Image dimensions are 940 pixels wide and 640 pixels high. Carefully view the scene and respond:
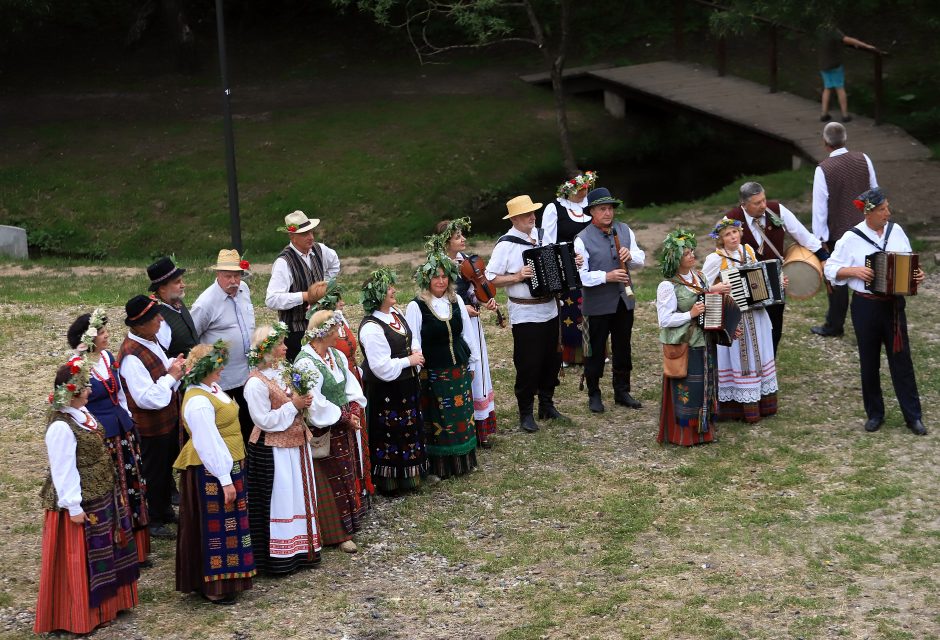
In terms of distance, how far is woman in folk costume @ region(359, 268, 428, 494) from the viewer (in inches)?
313

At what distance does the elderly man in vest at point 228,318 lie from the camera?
8086 mm

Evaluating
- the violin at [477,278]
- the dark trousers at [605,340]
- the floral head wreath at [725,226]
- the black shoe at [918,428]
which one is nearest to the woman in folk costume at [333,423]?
the violin at [477,278]

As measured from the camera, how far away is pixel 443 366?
8383mm

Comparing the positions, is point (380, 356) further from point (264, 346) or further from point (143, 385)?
point (143, 385)

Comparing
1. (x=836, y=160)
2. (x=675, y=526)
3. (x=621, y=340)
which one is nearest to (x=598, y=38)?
(x=836, y=160)

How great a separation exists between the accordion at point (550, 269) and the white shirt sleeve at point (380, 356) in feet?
5.23

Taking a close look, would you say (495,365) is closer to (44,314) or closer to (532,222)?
(532,222)

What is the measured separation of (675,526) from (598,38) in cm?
1884

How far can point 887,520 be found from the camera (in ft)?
24.5

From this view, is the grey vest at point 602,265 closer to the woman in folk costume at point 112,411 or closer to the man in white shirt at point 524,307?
the man in white shirt at point 524,307

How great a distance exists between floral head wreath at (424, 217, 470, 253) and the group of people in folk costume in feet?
0.09

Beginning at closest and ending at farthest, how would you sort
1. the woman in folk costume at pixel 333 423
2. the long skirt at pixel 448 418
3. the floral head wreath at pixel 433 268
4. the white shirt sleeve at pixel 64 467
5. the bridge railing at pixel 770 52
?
1. the white shirt sleeve at pixel 64 467
2. the woman in folk costume at pixel 333 423
3. the floral head wreath at pixel 433 268
4. the long skirt at pixel 448 418
5. the bridge railing at pixel 770 52

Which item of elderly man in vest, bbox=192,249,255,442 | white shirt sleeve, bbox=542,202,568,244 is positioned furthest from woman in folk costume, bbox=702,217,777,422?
elderly man in vest, bbox=192,249,255,442

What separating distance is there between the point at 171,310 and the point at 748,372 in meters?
4.42
